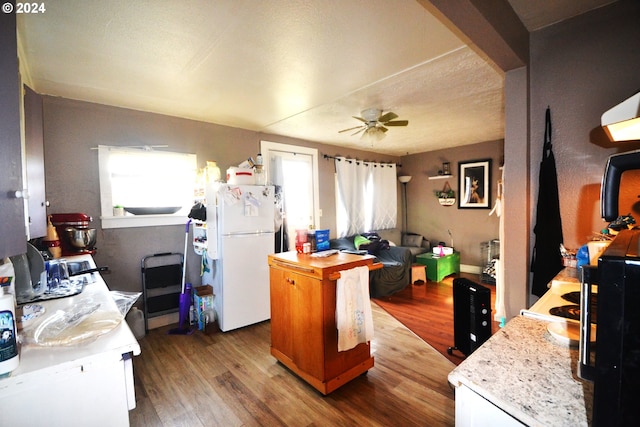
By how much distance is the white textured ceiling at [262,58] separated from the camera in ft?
4.99

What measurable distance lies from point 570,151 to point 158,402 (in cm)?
313

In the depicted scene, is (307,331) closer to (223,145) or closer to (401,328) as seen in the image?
(401,328)

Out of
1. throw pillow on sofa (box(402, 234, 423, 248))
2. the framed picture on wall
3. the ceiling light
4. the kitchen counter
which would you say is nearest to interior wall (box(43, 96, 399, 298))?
the kitchen counter

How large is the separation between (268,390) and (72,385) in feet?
4.61

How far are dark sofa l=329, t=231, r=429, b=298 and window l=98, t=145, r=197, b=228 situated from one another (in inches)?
95.5

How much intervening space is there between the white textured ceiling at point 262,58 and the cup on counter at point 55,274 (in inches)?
55.4

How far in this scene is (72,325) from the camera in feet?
3.72

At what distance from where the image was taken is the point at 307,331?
1.97 m

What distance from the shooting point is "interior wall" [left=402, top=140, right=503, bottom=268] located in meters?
5.10

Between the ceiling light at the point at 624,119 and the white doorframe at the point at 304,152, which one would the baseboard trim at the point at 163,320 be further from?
the ceiling light at the point at 624,119

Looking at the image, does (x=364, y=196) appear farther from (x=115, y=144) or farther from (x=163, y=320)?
(x=115, y=144)

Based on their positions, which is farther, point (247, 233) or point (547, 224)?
point (247, 233)

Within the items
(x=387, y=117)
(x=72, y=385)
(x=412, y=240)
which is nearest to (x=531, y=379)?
(x=72, y=385)

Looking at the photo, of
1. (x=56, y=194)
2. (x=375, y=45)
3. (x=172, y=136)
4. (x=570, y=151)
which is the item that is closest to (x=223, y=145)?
(x=172, y=136)
